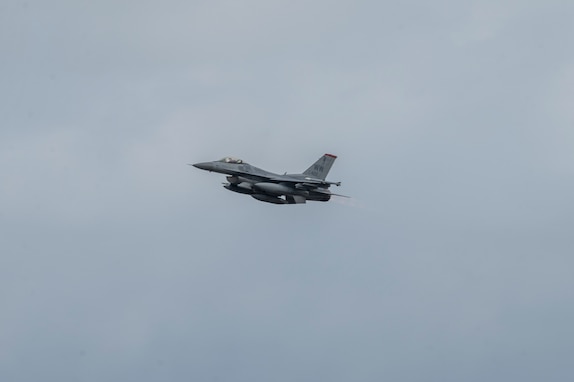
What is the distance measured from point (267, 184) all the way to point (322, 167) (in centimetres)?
740

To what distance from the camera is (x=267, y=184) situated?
113 metres

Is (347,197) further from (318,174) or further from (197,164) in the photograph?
(197,164)

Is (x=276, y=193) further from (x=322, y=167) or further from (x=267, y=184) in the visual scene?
(x=322, y=167)

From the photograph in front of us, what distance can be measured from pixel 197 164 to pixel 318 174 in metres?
12.3

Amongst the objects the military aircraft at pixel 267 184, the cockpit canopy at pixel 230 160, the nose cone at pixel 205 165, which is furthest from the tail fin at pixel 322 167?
the nose cone at pixel 205 165

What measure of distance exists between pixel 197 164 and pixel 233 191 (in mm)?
4471

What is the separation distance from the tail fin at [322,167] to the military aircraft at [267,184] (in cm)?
156

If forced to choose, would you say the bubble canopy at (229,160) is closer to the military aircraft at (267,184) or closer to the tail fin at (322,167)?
the military aircraft at (267,184)

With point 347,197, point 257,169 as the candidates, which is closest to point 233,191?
point 257,169

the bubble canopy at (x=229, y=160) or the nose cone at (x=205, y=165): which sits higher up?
the bubble canopy at (x=229, y=160)

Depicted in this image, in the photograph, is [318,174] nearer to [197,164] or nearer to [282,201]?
[282,201]

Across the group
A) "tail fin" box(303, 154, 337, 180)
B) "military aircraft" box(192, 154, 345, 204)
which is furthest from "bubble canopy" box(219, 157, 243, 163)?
"tail fin" box(303, 154, 337, 180)

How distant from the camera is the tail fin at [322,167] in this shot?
117 m

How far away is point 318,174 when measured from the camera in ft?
384
